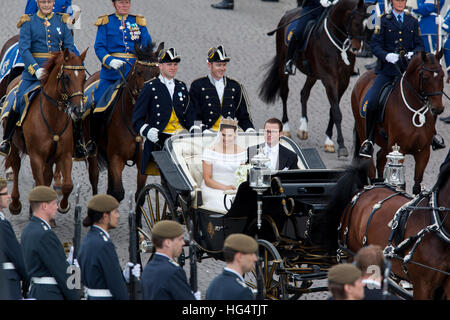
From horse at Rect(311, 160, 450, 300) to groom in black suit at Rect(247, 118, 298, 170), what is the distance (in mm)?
904

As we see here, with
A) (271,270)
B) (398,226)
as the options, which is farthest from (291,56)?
(398,226)

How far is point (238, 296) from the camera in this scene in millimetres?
5812

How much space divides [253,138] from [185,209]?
44.9 inches

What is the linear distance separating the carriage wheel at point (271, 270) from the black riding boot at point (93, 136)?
155 inches

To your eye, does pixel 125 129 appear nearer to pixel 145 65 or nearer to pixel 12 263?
pixel 145 65

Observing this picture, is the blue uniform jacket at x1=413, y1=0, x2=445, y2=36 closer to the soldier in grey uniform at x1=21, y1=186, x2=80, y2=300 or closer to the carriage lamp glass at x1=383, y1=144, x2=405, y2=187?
the carriage lamp glass at x1=383, y1=144, x2=405, y2=187

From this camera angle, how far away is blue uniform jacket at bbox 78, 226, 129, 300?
254 inches

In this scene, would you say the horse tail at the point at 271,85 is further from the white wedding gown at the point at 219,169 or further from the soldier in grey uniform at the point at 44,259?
the soldier in grey uniform at the point at 44,259

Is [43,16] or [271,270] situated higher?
[43,16]

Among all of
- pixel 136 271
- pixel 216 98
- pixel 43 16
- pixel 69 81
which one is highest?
pixel 43 16

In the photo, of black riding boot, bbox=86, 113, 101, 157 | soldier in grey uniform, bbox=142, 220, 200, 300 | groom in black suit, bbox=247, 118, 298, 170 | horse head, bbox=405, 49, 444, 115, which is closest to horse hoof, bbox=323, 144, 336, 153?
horse head, bbox=405, 49, 444, 115

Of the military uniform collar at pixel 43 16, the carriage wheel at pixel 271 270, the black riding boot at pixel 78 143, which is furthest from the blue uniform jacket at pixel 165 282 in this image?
the military uniform collar at pixel 43 16

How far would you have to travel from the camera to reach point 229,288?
5.79 meters

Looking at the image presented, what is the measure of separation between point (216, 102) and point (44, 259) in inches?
152
